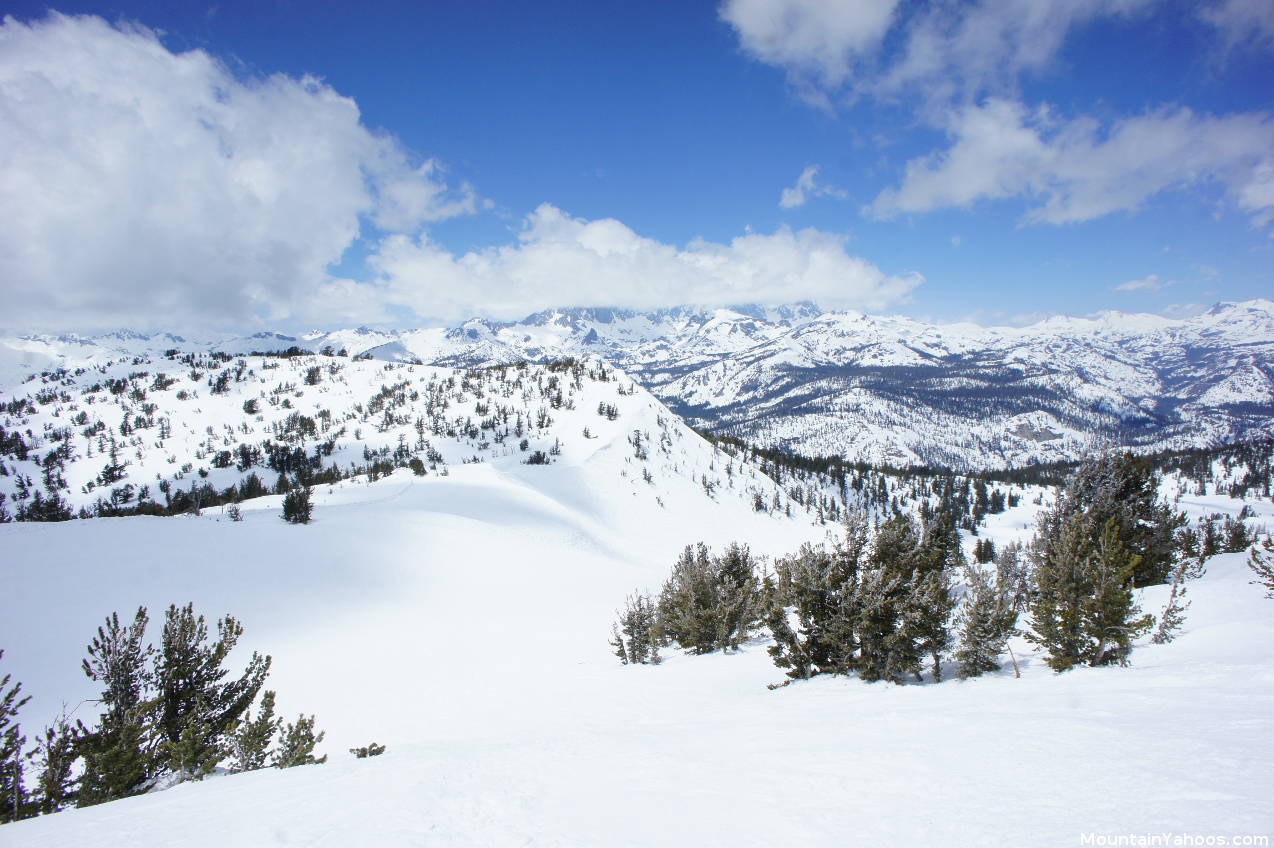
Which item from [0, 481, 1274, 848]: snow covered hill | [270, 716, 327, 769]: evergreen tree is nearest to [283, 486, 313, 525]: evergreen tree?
[0, 481, 1274, 848]: snow covered hill

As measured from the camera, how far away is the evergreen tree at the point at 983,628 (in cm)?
1174

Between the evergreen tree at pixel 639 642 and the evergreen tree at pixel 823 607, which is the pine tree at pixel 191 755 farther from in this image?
the evergreen tree at pixel 639 642

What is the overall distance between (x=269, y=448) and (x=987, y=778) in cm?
12958

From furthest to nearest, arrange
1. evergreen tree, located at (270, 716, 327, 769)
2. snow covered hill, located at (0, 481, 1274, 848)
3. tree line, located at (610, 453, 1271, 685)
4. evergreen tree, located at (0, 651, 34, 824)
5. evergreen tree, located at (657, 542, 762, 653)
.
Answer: evergreen tree, located at (657, 542, 762, 653) < tree line, located at (610, 453, 1271, 685) < evergreen tree, located at (270, 716, 327, 769) < evergreen tree, located at (0, 651, 34, 824) < snow covered hill, located at (0, 481, 1274, 848)

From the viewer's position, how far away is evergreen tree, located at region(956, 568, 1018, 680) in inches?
462

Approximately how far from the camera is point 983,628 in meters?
11.8

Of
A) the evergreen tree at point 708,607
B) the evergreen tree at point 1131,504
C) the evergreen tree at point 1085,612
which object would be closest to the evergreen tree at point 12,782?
the evergreen tree at point 708,607

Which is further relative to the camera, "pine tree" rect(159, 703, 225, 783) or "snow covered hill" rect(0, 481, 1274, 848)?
"pine tree" rect(159, 703, 225, 783)

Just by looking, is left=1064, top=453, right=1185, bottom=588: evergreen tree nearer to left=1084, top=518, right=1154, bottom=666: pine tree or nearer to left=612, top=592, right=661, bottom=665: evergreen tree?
left=1084, top=518, right=1154, bottom=666: pine tree

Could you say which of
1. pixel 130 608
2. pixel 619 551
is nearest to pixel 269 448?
pixel 619 551

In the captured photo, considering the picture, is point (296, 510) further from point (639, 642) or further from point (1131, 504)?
point (1131, 504)

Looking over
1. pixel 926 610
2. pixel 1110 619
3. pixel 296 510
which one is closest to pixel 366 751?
pixel 926 610

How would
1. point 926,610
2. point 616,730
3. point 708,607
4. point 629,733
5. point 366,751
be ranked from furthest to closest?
point 708,607 < point 926,610 < point 616,730 < point 629,733 < point 366,751

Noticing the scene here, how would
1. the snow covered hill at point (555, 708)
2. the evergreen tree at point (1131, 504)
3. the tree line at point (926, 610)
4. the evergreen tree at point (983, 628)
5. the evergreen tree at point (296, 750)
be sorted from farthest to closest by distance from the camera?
the evergreen tree at point (1131, 504) < the evergreen tree at point (983, 628) < the tree line at point (926, 610) < the evergreen tree at point (296, 750) < the snow covered hill at point (555, 708)
